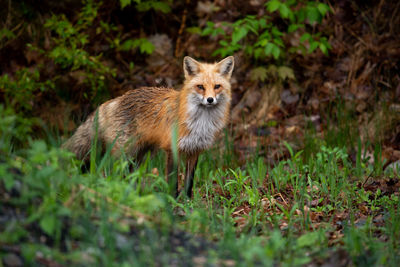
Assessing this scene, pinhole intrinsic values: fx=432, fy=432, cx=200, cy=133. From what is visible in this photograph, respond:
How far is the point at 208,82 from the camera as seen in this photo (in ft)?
15.6

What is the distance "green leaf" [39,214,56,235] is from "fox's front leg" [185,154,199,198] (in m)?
2.42

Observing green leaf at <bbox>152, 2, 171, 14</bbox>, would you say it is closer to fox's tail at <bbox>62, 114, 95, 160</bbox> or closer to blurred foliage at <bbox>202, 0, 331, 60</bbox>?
blurred foliage at <bbox>202, 0, 331, 60</bbox>

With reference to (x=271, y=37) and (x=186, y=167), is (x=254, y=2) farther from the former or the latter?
(x=186, y=167)

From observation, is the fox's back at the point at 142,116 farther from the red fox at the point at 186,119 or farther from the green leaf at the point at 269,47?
the green leaf at the point at 269,47

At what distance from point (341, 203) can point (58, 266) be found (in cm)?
273

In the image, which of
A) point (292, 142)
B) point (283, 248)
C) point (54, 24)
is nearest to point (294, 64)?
point (292, 142)

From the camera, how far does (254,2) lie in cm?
810

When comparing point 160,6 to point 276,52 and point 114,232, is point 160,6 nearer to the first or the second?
point 276,52

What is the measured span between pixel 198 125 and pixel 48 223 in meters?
2.85

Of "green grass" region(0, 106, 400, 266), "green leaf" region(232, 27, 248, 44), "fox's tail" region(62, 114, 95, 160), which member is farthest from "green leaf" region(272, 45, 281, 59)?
"green grass" region(0, 106, 400, 266)

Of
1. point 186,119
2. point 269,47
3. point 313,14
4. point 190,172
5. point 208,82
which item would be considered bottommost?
point 190,172

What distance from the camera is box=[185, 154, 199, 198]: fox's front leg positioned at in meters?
4.57

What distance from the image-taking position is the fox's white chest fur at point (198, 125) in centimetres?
481

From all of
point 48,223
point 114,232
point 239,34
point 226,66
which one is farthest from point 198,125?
point 48,223
